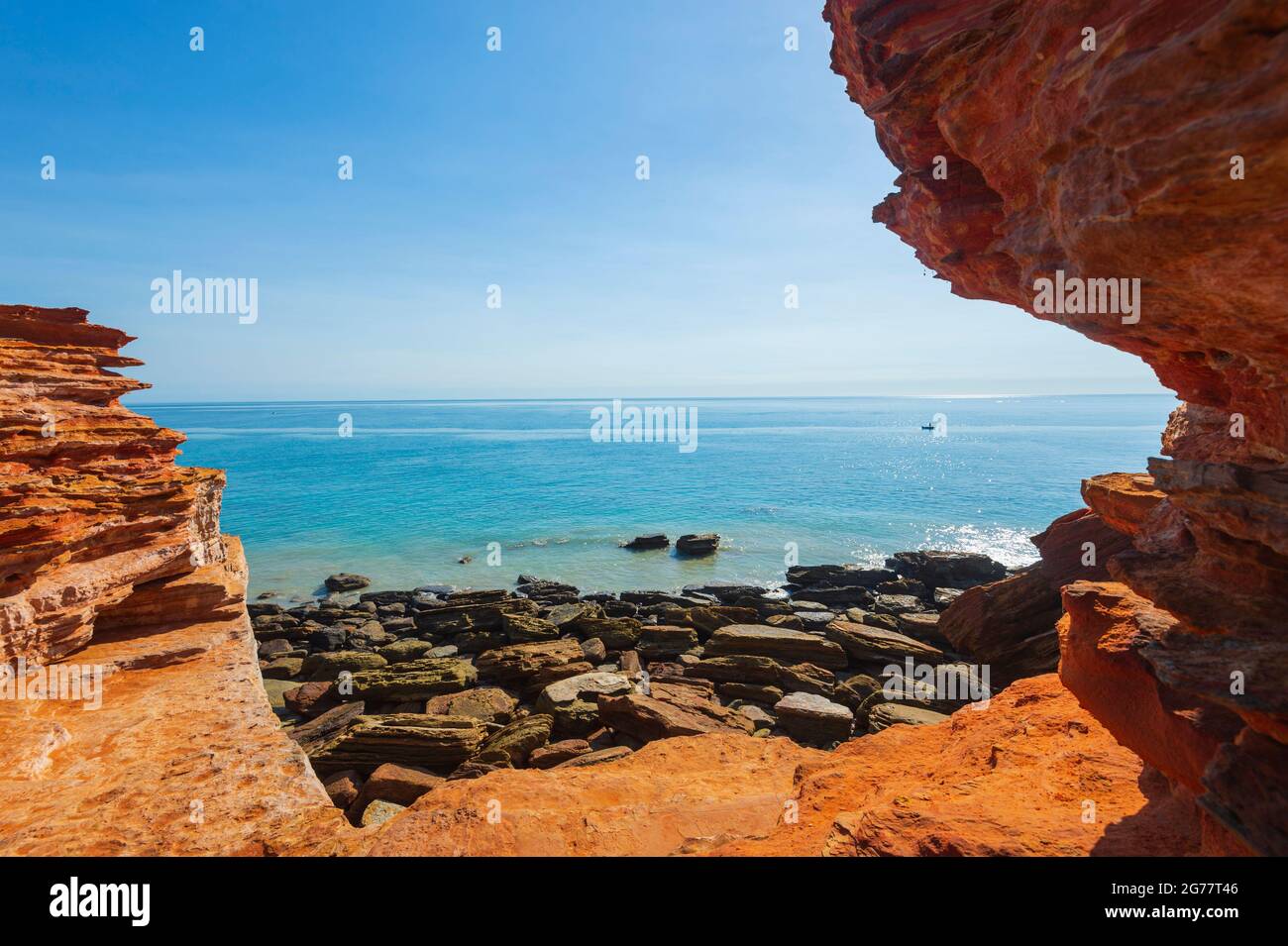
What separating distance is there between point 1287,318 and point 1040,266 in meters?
1.76

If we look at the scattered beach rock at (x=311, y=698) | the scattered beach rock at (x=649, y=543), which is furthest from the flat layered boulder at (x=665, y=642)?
the scattered beach rock at (x=649, y=543)

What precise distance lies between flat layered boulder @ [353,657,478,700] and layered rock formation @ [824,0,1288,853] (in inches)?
528

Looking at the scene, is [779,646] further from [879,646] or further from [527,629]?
[527,629]

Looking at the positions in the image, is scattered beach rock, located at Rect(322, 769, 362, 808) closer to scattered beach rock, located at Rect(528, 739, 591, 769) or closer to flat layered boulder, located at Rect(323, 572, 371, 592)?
scattered beach rock, located at Rect(528, 739, 591, 769)

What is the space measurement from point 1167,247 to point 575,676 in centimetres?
1490

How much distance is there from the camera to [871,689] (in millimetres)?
15609

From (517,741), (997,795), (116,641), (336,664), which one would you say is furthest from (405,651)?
(997,795)

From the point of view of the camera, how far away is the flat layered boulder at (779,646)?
17359 mm

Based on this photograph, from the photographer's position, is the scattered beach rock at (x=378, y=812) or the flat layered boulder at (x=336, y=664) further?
the flat layered boulder at (x=336, y=664)

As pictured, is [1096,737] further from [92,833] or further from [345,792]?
[345,792]

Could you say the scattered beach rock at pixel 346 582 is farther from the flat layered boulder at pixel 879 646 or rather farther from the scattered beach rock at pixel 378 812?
the flat layered boulder at pixel 879 646

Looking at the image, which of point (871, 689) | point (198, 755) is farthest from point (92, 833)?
point (871, 689)

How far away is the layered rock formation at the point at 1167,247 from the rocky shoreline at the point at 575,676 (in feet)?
28.0

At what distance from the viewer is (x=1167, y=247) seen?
3.96 metres
